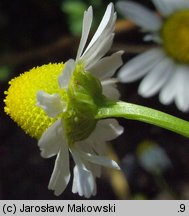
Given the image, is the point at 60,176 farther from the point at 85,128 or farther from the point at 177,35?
the point at 177,35

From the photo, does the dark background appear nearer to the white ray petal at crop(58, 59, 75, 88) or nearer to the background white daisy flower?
the background white daisy flower

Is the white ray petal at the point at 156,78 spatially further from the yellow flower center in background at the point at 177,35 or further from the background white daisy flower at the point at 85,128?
the background white daisy flower at the point at 85,128

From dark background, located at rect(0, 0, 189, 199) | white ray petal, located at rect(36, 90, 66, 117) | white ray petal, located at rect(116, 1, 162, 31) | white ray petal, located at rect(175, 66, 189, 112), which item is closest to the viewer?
A: white ray petal, located at rect(36, 90, 66, 117)

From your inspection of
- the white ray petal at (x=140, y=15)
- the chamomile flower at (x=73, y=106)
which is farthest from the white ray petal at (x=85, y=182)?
the white ray petal at (x=140, y=15)

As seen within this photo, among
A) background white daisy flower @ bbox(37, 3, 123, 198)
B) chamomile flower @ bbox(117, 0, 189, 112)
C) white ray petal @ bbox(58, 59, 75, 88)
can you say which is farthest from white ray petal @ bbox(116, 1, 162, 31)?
white ray petal @ bbox(58, 59, 75, 88)

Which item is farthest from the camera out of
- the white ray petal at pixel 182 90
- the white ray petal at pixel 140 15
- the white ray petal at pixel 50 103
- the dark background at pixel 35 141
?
the dark background at pixel 35 141

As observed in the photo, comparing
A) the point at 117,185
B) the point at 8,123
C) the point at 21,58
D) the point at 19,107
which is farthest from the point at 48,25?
the point at 19,107

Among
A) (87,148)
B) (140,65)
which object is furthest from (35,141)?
(87,148)
